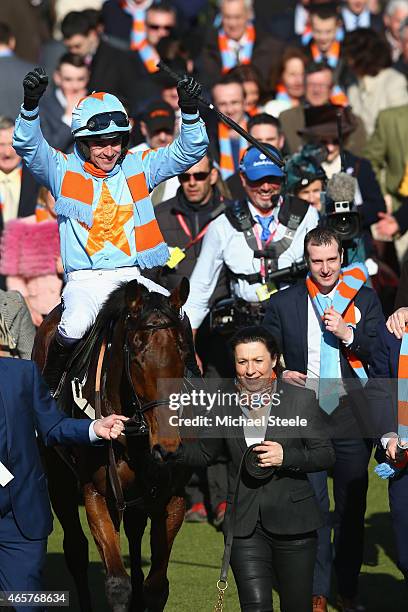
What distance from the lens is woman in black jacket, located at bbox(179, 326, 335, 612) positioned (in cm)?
645

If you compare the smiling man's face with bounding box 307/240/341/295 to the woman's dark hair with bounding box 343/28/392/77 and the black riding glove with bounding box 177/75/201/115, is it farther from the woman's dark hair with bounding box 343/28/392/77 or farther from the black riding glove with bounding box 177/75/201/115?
the woman's dark hair with bounding box 343/28/392/77

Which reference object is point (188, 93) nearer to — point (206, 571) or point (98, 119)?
point (98, 119)

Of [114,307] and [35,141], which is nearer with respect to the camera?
[114,307]

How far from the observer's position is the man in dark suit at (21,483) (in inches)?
245

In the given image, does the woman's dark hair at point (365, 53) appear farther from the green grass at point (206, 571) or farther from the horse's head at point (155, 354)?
the horse's head at point (155, 354)

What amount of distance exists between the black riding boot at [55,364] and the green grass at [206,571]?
1469 millimetres

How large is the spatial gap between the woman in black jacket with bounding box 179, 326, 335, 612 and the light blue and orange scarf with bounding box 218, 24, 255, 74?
8379 mm

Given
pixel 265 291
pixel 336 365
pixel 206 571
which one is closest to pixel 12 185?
pixel 265 291

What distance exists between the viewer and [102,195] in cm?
786

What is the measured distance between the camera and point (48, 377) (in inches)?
317

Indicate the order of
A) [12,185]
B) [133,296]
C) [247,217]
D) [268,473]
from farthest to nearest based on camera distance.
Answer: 1. [12,185]
2. [247,217]
3. [133,296]
4. [268,473]

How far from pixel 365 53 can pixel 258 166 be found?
4.83 meters

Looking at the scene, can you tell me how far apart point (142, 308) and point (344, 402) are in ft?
5.61

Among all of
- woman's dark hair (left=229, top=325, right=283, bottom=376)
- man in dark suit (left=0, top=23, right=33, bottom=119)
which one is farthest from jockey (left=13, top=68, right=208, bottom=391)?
man in dark suit (left=0, top=23, right=33, bottom=119)
